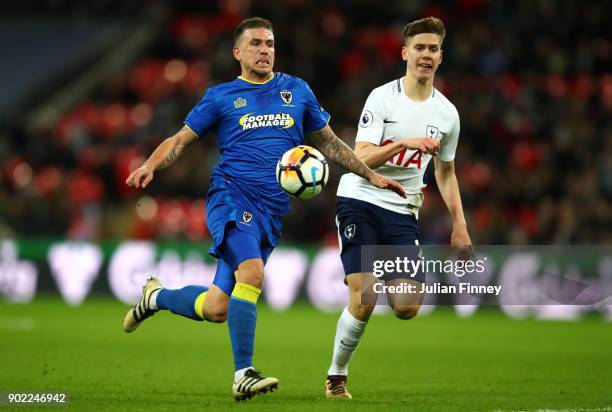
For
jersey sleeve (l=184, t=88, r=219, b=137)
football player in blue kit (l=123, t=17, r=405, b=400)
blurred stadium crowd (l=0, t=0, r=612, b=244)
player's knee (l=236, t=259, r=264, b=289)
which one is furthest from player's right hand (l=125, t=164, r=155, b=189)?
blurred stadium crowd (l=0, t=0, r=612, b=244)

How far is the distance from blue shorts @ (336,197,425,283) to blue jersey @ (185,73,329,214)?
557 millimetres

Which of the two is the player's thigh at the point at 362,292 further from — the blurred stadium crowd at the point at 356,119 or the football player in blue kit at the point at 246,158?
the blurred stadium crowd at the point at 356,119

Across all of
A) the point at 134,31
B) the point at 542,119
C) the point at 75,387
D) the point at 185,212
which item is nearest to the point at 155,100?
the point at 185,212

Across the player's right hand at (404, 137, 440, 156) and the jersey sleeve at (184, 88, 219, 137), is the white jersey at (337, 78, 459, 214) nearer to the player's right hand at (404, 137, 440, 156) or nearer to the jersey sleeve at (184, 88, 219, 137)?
the player's right hand at (404, 137, 440, 156)

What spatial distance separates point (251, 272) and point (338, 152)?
1074mm

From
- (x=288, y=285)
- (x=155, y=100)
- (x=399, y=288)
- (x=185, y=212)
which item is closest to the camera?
(x=399, y=288)

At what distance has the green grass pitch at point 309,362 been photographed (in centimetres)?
720

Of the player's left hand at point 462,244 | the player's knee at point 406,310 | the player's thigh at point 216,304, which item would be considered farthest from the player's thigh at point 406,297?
the player's thigh at point 216,304

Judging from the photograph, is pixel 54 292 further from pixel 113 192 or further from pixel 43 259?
pixel 113 192

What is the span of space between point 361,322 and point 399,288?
14.1 inches

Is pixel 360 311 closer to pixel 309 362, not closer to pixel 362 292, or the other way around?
pixel 362 292

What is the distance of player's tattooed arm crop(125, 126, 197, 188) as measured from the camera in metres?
6.79

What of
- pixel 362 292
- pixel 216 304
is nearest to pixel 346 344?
pixel 362 292

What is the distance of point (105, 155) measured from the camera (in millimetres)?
20125
